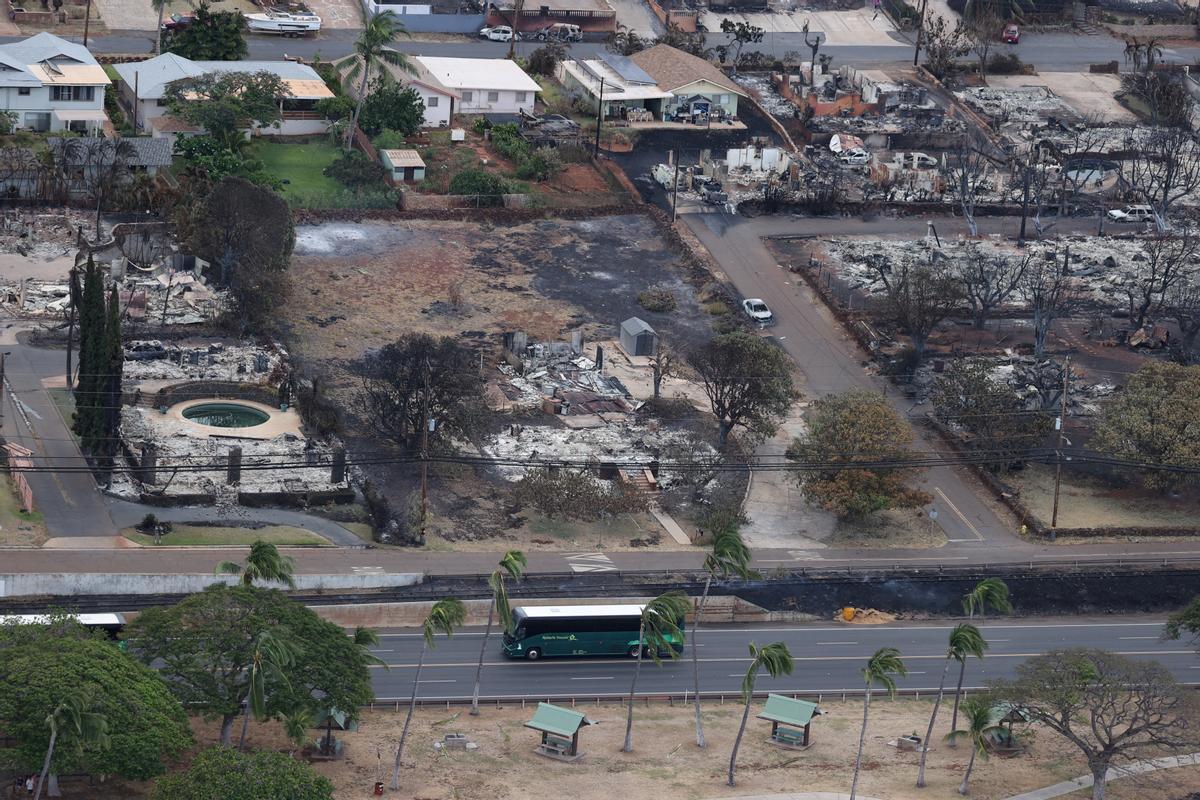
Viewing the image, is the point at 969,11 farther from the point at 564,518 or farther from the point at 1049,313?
the point at 564,518

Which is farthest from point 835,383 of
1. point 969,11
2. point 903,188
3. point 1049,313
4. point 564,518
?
point 969,11

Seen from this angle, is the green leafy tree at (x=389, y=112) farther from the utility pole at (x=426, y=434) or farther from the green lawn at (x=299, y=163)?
the utility pole at (x=426, y=434)

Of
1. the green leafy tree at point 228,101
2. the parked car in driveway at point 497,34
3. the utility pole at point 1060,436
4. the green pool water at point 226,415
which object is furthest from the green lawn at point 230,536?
the parked car in driveway at point 497,34

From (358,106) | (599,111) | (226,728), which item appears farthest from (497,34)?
(226,728)

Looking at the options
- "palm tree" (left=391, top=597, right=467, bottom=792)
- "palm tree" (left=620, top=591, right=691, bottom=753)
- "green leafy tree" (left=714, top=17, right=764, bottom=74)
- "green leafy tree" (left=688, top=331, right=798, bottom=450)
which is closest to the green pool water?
"green leafy tree" (left=688, top=331, right=798, bottom=450)

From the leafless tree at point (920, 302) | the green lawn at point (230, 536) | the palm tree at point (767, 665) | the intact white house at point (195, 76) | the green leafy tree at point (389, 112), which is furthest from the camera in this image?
the green leafy tree at point (389, 112)

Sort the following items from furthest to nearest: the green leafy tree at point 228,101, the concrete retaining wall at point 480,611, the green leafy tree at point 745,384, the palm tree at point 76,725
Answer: the green leafy tree at point 228,101 → the green leafy tree at point 745,384 → the concrete retaining wall at point 480,611 → the palm tree at point 76,725
